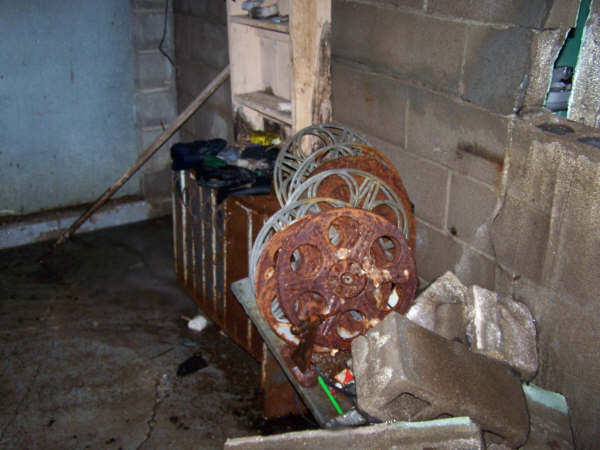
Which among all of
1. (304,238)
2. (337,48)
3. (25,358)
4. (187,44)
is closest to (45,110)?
(187,44)

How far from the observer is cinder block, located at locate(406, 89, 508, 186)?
7.91 ft

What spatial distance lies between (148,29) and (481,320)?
3554mm

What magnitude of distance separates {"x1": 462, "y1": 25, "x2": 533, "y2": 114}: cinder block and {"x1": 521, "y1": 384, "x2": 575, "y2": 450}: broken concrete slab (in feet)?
3.49

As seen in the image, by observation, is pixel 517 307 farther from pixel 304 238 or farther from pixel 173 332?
pixel 173 332

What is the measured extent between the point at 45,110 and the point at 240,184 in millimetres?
2137

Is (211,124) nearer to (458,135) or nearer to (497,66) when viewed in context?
(458,135)

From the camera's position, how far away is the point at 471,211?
2588 mm

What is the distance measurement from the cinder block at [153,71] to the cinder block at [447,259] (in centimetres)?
281

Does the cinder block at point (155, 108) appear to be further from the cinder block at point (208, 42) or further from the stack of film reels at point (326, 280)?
the stack of film reels at point (326, 280)

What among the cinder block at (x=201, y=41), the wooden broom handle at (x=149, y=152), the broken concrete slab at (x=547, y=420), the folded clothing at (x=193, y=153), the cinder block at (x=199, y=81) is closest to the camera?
the broken concrete slab at (x=547, y=420)

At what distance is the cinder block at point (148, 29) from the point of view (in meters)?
4.64

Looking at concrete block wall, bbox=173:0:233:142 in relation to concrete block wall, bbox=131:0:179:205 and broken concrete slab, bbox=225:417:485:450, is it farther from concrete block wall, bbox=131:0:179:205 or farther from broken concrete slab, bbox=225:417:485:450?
broken concrete slab, bbox=225:417:485:450

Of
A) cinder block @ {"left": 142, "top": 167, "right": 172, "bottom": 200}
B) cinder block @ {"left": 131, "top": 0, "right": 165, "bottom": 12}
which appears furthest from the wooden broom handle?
cinder block @ {"left": 131, "top": 0, "right": 165, "bottom": 12}

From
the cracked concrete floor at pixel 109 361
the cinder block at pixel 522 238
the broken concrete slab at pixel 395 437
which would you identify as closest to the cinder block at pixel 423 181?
the cinder block at pixel 522 238
